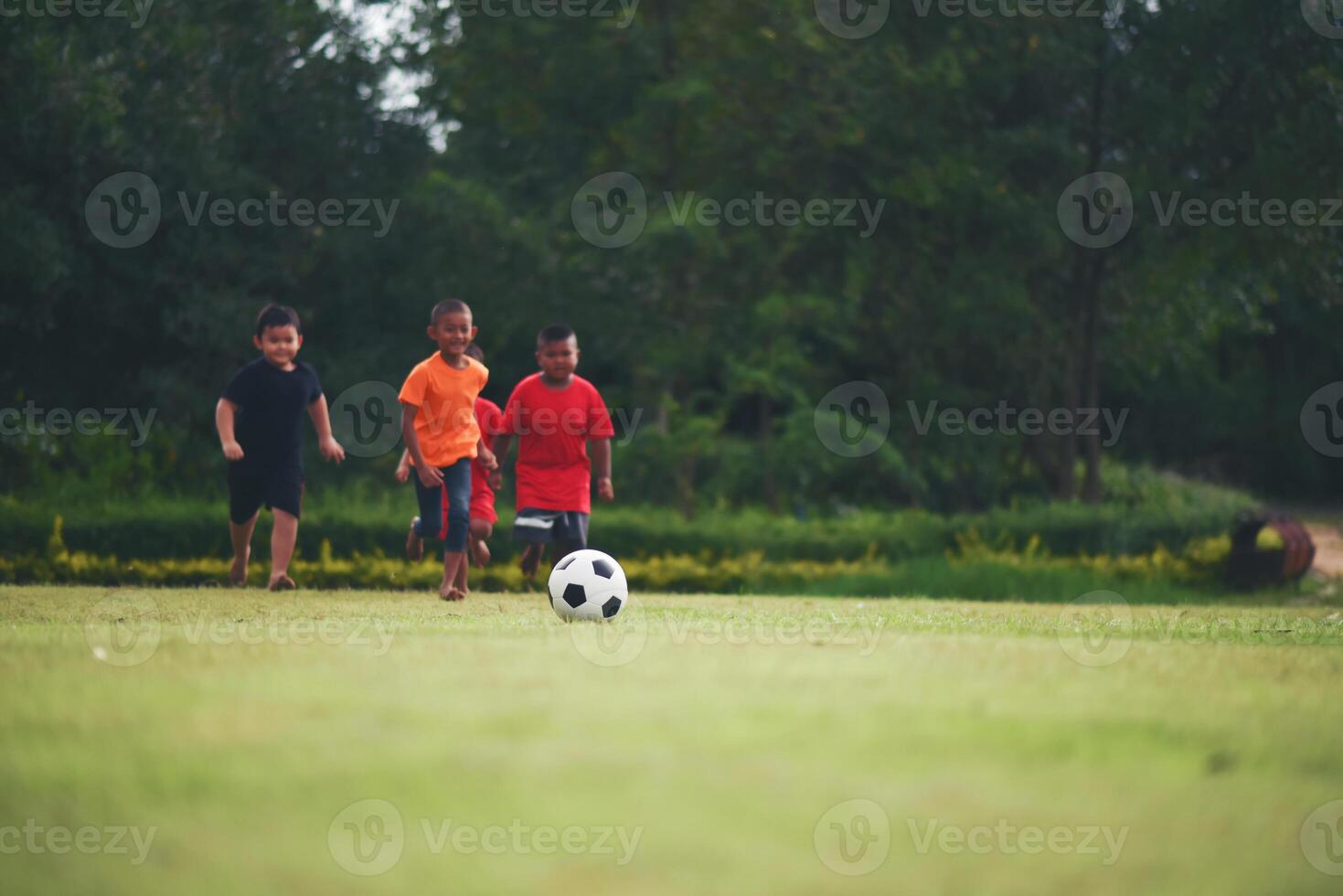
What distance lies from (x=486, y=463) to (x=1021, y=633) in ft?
13.5

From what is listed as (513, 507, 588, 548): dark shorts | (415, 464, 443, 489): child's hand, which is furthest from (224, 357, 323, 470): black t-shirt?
(513, 507, 588, 548): dark shorts

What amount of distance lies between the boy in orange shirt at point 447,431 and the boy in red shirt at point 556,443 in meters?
0.34

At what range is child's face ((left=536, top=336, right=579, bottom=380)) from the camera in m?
9.30

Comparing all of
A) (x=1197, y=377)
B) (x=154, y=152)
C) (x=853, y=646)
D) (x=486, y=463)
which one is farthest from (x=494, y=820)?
(x=1197, y=377)

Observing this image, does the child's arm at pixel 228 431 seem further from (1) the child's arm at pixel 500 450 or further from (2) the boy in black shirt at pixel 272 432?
(1) the child's arm at pixel 500 450

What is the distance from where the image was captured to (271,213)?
18109 millimetres

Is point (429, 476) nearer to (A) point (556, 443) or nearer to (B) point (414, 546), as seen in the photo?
(A) point (556, 443)

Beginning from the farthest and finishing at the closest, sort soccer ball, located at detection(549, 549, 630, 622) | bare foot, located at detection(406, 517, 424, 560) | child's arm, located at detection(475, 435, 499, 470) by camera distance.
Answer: bare foot, located at detection(406, 517, 424, 560) < child's arm, located at detection(475, 435, 499, 470) < soccer ball, located at detection(549, 549, 630, 622)

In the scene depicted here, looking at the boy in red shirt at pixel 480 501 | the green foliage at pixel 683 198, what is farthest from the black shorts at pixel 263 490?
the green foliage at pixel 683 198

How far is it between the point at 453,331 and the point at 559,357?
787mm

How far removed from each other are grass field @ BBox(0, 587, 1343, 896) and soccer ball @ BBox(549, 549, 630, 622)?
5.75 ft

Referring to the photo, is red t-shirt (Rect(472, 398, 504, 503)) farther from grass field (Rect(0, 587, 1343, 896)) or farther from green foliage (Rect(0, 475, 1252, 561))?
grass field (Rect(0, 587, 1343, 896))

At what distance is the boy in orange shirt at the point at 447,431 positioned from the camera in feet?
29.2

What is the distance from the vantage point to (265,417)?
30.7 ft
